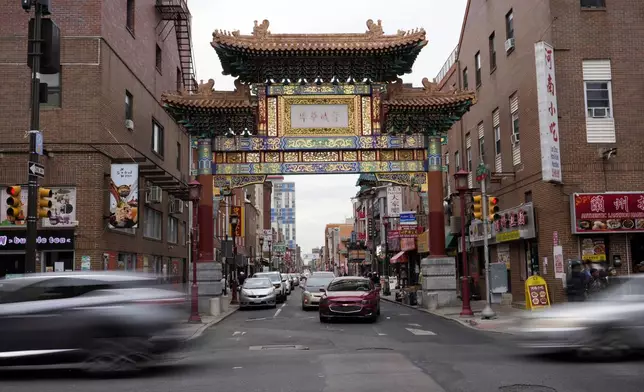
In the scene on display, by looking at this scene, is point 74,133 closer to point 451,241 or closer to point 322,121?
point 322,121

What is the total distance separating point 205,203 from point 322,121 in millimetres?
5888

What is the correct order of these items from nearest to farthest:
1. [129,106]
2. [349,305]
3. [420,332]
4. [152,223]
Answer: [420,332], [349,305], [129,106], [152,223]

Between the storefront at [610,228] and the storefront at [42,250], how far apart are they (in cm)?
1723

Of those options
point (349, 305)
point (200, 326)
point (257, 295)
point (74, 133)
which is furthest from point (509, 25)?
point (74, 133)

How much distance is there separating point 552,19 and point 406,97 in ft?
21.6

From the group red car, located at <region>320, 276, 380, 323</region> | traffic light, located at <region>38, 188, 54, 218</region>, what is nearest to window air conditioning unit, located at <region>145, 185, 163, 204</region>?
red car, located at <region>320, 276, 380, 323</region>

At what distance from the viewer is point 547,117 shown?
20547mm

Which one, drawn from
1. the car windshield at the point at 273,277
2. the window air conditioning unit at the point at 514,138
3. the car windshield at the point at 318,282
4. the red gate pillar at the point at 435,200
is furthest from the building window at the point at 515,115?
the car windshield at the point at 273,277

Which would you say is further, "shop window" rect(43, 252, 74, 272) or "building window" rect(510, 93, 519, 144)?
"building window" rect(510, 93, 519, 144)

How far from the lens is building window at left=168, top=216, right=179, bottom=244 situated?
3412 cm

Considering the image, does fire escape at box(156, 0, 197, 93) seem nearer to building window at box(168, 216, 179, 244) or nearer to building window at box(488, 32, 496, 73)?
building window at box(168, 216, 179, 244)

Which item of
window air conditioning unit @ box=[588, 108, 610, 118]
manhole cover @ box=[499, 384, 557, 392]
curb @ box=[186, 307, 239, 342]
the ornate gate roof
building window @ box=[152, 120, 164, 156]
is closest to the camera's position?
manhole cover @ box=[499, 384, 557, 392]

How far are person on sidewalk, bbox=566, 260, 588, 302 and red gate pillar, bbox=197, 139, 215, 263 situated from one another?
44.7 feet

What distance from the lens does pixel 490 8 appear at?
2862 centimetres
